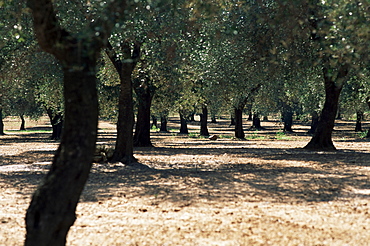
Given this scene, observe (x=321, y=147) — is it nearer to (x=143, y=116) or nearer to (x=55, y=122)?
(x=143, y=116)

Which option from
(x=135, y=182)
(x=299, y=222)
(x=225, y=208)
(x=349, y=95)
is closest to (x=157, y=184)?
(x=135, y=182)

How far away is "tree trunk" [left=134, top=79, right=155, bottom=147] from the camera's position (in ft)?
91.9

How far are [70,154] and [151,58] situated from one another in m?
13.3

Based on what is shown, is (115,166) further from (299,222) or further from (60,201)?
(60,201)

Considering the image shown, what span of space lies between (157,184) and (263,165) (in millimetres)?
5884

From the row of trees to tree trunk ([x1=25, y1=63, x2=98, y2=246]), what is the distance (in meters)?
0.01

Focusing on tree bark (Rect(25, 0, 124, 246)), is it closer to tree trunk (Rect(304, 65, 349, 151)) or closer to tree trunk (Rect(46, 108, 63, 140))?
tree trunk (Rect(304, 65, 349, 151))

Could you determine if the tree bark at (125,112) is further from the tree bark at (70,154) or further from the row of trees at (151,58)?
the tree bark at (70,154)

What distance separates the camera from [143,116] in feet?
93.8

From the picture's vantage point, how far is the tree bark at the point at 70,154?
5582 mm

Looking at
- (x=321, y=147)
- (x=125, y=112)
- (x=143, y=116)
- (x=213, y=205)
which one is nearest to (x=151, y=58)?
(x=125, y=112)

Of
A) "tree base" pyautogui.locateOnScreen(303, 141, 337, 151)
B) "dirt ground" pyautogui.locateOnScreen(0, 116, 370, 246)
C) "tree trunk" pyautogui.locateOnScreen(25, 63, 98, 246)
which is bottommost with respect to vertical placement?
"dirt ground" pyautogui.locateOnScreen(0, 116, 370, 246)

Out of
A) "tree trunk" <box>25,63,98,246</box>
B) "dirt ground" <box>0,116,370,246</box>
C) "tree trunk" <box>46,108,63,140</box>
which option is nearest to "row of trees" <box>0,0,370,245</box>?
"tree trunk" <box>25,63,98,246</box>

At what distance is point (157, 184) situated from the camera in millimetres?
13211
